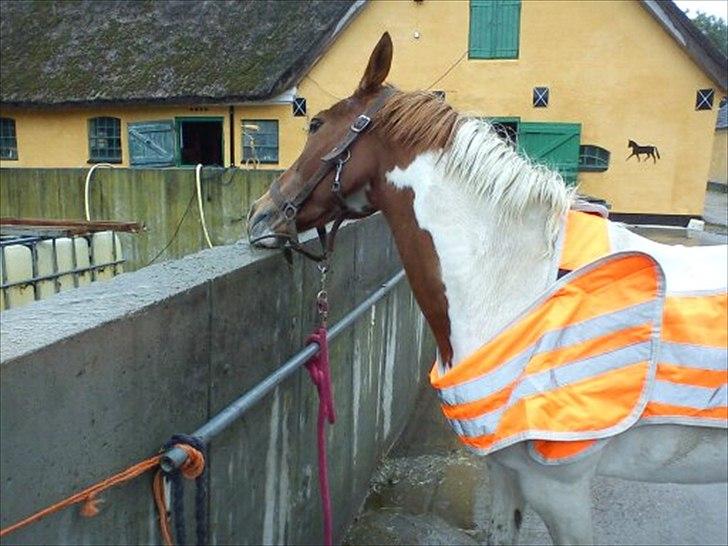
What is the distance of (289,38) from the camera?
1527cm

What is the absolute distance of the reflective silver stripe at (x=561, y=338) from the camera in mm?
1865

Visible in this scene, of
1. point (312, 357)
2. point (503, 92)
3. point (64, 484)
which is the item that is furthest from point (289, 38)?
point (64, 484)

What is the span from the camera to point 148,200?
28.9 ft

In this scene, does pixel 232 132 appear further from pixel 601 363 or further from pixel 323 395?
pixel 601 363

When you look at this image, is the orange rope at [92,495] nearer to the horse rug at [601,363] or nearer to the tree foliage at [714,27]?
the horse rug at [601,363]

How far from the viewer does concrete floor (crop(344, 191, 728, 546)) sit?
3.18 meters

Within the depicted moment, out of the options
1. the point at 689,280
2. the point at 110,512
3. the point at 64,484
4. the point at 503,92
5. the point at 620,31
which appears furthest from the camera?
the point at 503,92

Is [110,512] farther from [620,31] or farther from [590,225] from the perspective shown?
[620,31]

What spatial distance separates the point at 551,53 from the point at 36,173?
35.8ft

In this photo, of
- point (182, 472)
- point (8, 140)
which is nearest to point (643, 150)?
point (182, 472)

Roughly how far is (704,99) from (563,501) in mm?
13617


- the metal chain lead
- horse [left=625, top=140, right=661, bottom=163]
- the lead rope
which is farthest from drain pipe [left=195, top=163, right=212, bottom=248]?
horse [left=625, top=140, right=661, bottom=163]

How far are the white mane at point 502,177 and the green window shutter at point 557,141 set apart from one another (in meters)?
12.1

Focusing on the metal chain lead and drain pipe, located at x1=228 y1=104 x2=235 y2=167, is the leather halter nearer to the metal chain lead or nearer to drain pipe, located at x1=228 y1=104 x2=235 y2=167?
the metal chain lead
